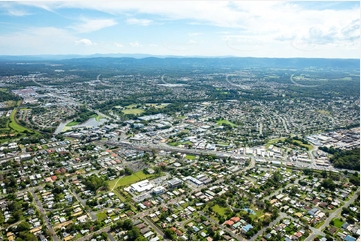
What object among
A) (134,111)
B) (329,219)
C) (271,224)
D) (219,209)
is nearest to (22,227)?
(219,209)

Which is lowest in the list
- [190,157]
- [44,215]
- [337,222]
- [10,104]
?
[337,222]

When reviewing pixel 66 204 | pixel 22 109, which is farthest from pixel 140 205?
pixel 22 109

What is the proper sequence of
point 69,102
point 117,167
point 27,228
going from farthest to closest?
point 69,102 → point 117,167 → point 27,228

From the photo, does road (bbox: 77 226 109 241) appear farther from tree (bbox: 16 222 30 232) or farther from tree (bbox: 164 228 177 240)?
tree (bbox: 164 228 177 240)

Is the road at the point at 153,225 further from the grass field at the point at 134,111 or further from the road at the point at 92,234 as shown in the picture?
the grass field at the point at 134,111

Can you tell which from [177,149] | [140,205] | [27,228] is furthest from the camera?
[177,149]

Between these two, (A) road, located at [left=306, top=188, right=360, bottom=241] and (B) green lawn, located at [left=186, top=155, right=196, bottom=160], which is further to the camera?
(B) green lawn, located at [left=186, top=155, right=196, bottom=160]

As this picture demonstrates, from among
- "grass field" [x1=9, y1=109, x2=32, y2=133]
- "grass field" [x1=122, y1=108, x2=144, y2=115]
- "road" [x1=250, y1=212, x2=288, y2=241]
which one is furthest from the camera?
"grass field" [x1=122, y1=108, x2=144, y2=115]

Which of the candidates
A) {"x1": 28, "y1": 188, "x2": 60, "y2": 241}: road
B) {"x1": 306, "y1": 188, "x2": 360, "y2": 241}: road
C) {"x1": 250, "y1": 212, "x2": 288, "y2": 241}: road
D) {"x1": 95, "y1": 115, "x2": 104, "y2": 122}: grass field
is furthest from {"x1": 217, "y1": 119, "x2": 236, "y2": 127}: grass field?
{"x1": 28, "y1": 188, "x2": 60, "y2": 241}: road

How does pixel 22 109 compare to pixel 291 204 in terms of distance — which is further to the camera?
pixel 22 109

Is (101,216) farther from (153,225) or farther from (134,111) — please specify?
(134,111)

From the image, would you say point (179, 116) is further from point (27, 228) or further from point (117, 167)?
point (27, 228)
